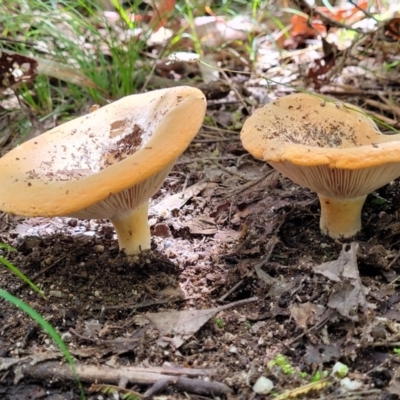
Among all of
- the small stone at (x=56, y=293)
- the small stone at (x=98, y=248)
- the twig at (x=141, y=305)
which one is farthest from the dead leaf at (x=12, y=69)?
the twig at (x=141, y=305)

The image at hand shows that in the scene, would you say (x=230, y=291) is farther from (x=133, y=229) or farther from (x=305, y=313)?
(x=133, y=229)

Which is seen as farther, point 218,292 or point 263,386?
point 218,292

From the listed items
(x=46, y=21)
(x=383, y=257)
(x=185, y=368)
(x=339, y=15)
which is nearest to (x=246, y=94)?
(x=339, y=15)

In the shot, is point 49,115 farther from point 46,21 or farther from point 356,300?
point 356,300

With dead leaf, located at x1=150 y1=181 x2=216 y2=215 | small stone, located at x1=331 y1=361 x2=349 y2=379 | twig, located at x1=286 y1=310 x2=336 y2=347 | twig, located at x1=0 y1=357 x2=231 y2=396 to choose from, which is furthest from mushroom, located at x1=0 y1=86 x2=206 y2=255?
small stone, located at x1=331 y1=361 x2=349 y2=379

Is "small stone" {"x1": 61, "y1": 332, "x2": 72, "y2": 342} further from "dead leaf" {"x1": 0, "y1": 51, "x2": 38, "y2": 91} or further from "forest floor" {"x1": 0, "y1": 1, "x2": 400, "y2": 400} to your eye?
"dead leaf" {"x1": 0, "y1": 51, "x2": 38, "y2": 91}

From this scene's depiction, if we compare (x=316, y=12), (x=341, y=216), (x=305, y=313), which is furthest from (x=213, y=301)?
(x=316, y=12)
